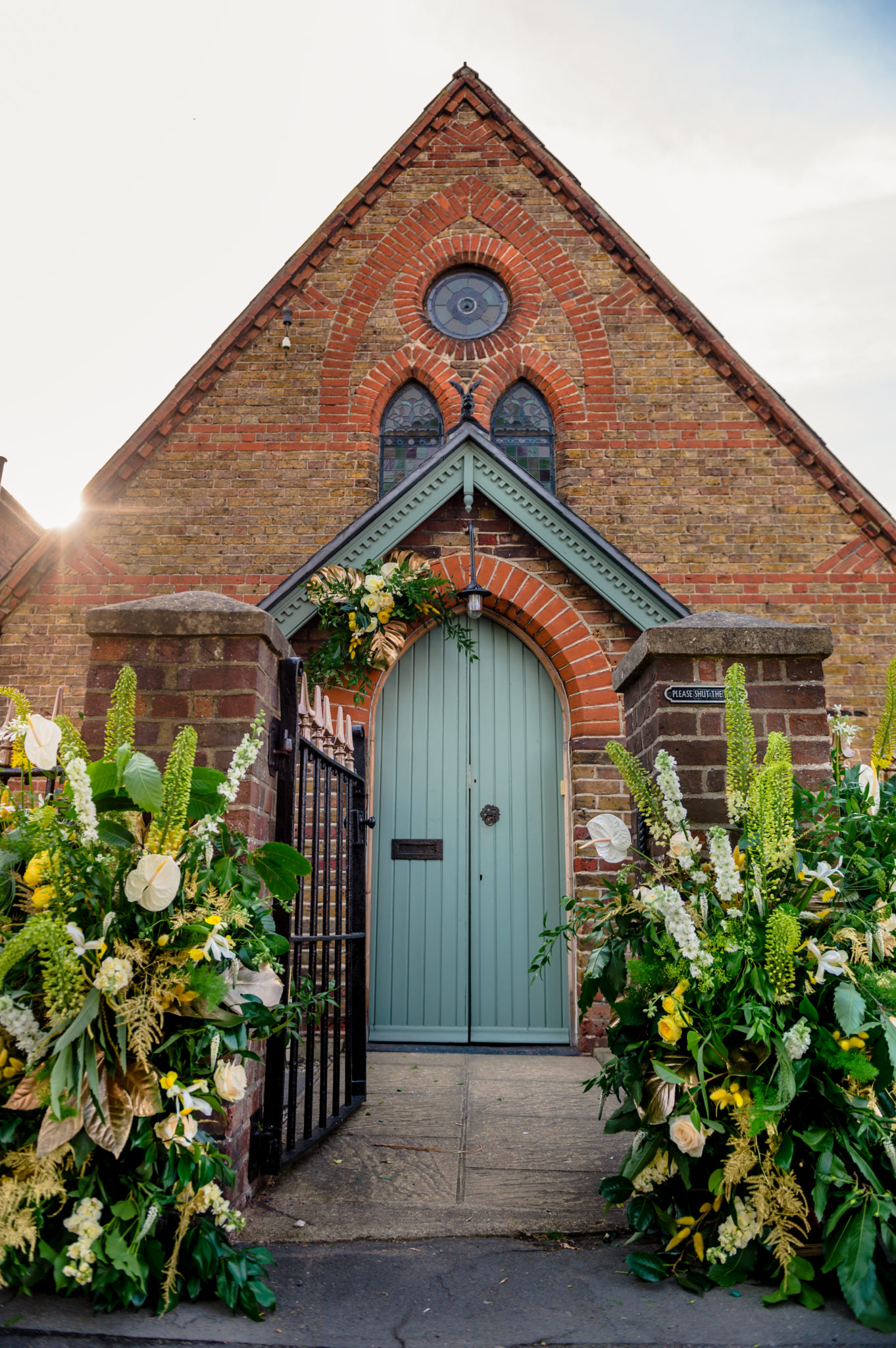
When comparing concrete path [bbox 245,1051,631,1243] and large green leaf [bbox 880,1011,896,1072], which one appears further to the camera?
concrete path [bbox 245,1051,631,1243]

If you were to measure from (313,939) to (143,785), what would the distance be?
5.05ft

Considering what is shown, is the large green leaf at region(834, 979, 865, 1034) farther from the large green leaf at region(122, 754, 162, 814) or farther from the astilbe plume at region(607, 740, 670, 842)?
the large green leaf at region(122, 754, 162, 814)

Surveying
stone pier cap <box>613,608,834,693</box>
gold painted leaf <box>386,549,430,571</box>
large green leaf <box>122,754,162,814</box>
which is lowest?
large green leaf <box>122,754,162,814</box>

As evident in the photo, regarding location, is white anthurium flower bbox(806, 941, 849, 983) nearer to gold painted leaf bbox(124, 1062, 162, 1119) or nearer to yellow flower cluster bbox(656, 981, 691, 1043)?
yellow flower cluster bbox(656, 981, 691, 1043)

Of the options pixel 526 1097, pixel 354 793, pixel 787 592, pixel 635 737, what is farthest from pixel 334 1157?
pixel 787 592

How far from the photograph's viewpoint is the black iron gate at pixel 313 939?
318 cm

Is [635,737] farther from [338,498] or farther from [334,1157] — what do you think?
[338,498]

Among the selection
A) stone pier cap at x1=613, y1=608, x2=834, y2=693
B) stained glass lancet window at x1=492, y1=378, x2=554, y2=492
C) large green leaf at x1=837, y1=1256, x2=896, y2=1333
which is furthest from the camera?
stained glass lancet window at x1=492, y1=378, x2=554, y2=492

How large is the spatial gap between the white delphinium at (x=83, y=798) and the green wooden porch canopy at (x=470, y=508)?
386 centimetres

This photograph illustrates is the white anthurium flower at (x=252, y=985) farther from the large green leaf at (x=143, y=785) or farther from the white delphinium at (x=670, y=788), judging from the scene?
the white delphinium at (x=670, y=788)

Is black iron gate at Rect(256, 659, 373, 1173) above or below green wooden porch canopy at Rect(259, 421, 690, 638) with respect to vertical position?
below

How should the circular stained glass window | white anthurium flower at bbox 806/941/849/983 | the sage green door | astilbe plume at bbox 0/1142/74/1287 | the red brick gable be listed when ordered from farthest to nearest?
the circular stained glass window < the red brick gable < the sage green door < white anthurium flower at bbox 806/941/849/983 < astilbe plume at bbox 0/1142/74/1287

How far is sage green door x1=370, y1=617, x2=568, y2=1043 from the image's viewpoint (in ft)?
20.1

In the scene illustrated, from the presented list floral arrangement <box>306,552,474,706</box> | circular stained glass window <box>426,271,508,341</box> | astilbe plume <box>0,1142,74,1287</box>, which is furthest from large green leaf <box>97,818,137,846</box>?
circular stained glass window <box>426,271,508,341</box>
